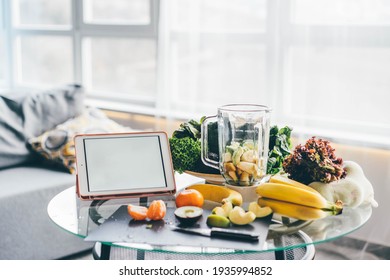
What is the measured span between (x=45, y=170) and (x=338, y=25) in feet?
4.93

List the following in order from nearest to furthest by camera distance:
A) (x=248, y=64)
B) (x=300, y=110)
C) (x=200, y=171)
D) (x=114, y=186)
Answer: (x=114, y=186)
(x=200, y=171)
(x=300, y=110)
(x=248, y=64)

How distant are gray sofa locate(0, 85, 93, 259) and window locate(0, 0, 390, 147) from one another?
61cm

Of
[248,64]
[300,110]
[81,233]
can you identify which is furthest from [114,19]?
[81,233]

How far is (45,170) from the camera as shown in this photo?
2.74 m

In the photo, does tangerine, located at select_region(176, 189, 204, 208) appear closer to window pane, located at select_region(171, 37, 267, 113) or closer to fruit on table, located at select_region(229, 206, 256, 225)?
fruit on table, located at select_region(229, 206, 256, 225)

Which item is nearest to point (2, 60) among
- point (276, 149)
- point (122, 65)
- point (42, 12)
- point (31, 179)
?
point (42, 12)

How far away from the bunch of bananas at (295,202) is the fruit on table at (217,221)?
0.14 m

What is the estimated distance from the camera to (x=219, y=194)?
1.52 meters

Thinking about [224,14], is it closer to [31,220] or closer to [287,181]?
[31,220]

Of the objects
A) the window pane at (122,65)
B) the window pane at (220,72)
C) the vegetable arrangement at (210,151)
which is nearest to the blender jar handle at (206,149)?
the vegetable arrangement at (210,151)

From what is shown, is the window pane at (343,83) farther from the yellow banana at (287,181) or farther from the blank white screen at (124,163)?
the blank white screen at (124,163)

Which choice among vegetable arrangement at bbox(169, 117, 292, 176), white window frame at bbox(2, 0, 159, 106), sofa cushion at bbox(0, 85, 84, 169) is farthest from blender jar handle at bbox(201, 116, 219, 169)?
white window frame at bbox(2, 0, 159, 106)

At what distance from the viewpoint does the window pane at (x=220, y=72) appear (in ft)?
9.51

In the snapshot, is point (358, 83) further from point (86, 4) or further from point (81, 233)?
point (86, 4)
